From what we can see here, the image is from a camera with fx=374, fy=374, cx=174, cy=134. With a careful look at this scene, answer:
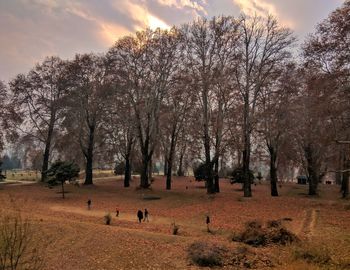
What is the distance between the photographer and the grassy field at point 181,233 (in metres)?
16.5

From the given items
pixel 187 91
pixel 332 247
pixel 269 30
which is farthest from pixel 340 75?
pixel 187 91

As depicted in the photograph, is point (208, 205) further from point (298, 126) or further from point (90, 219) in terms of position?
point (298, 126)

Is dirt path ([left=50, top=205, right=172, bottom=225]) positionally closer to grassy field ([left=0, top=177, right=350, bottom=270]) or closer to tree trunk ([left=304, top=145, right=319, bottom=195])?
grassy field ([left=0, top=177, right=350, bottom=270])

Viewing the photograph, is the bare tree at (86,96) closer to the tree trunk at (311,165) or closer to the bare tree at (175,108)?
the bare tree at (175,108)

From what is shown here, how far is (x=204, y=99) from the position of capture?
39062mm

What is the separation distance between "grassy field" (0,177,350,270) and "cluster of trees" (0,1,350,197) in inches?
234

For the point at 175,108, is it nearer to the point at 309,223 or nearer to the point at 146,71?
the point at 146,71

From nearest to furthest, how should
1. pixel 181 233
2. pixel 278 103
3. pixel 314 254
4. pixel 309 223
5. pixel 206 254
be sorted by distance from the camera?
1. pixel 314 254
2. pixel 206 254
3. pixel 181 233
4. pixel 309 223
5. pixel 278 103

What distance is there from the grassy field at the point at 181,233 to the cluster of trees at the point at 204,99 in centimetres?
595

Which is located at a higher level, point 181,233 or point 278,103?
point 278,103

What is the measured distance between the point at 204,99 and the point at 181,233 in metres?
19.6

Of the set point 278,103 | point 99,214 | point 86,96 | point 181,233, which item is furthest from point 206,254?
point 86,96

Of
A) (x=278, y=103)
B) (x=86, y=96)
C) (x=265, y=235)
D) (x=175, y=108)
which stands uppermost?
(x=86, y=96)

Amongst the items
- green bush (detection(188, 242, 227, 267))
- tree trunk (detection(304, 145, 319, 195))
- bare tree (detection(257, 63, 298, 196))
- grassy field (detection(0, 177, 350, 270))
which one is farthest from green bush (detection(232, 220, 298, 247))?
tree trunk (detection(304, 145, 319, 195))
